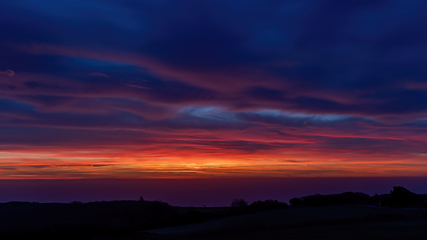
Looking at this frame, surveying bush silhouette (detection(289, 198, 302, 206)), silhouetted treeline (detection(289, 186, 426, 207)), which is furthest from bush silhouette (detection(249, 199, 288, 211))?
silhouetted treeline (detection(289, 186, 426, 207))

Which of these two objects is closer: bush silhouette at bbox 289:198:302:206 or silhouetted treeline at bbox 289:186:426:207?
silhouetted treeline at bbox 289:186:426:207

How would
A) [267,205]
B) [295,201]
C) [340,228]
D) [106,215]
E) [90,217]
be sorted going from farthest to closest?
[295,201]
[267,205]
[106,215]
[90,217]
[340,228]

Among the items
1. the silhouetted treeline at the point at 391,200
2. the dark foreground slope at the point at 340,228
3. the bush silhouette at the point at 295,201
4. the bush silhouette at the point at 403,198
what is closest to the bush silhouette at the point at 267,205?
the bush silhouette at the point at 295,201

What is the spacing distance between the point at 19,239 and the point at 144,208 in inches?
494

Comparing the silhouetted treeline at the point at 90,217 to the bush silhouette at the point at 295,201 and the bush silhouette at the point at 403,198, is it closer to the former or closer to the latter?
the bush silhouette at the point at 295,201

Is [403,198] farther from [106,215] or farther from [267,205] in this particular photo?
[106,215]

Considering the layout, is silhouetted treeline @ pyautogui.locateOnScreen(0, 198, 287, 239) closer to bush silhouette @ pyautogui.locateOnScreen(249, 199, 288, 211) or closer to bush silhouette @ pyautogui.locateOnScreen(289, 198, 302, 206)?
bush silhouette @ pyautogui.locateOnScreen(249, 199, 288, 211)

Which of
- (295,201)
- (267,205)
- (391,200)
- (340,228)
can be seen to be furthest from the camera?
(295,201)

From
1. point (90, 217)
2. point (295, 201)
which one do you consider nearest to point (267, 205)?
point (295, 201)

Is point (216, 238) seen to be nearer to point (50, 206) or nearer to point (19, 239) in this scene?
point (19, 239)

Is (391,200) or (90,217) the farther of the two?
(90,217)

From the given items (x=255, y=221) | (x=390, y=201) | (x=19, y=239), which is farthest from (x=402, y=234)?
(x=19, y=239)

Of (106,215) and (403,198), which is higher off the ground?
(403,198)

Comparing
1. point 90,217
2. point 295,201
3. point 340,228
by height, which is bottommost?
point 90,217
